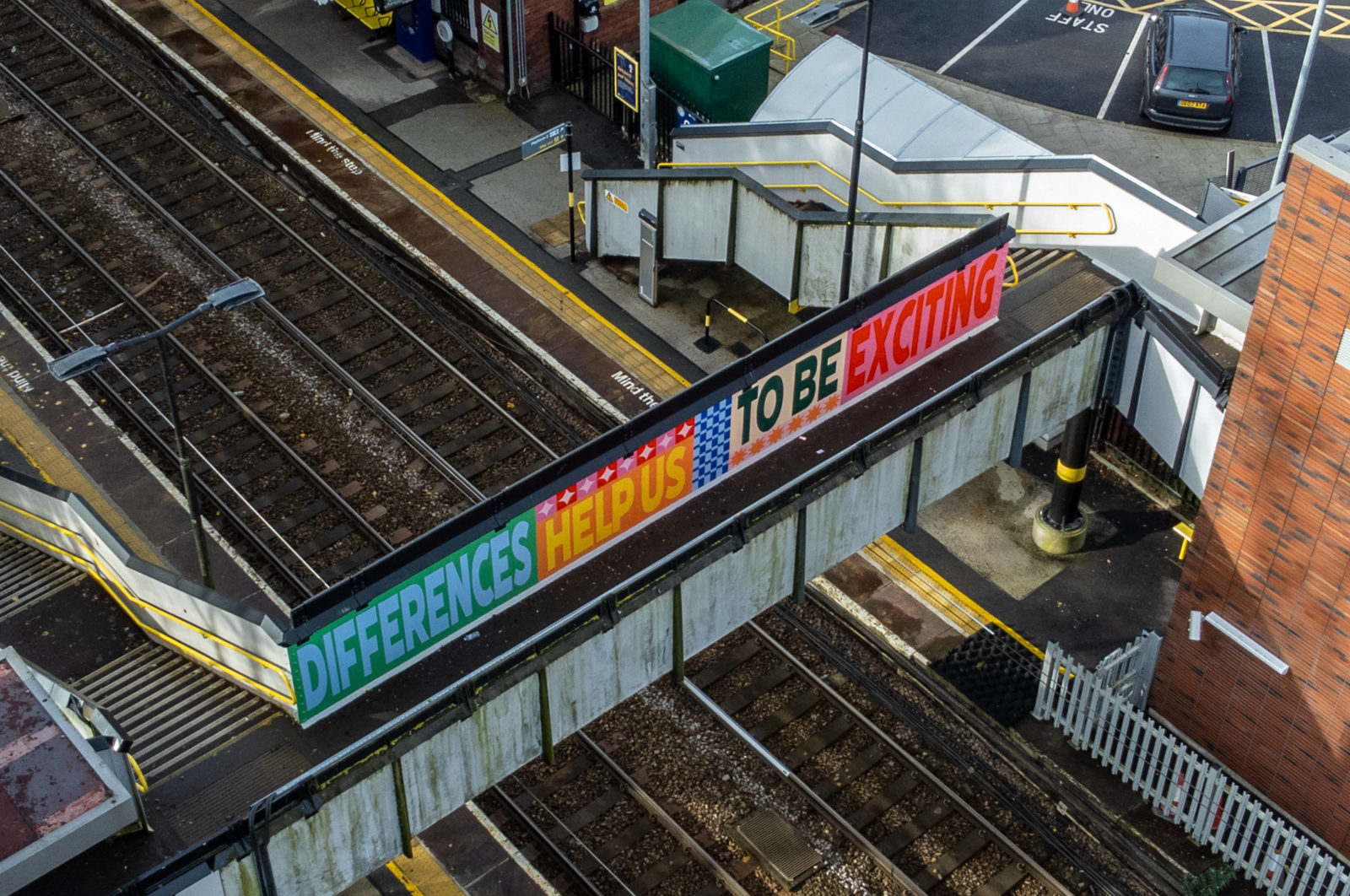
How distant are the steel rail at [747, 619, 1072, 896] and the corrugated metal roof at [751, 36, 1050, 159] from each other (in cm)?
1178

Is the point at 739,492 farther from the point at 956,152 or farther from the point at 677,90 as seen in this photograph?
the point at 677,90

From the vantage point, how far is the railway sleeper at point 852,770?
89.0 ft

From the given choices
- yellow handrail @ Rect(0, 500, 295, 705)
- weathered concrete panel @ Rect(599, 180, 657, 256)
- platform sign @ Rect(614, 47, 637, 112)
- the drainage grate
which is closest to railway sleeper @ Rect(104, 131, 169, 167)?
platform sign @ Rect(614, 47, 637, 112)

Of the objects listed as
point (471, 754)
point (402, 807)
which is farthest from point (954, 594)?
point (402, 807)

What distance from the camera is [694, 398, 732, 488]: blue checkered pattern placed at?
23906mm

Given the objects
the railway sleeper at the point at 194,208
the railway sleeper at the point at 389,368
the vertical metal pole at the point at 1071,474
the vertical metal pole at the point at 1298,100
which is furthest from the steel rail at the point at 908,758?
the railway sleeper at the point at 194,208

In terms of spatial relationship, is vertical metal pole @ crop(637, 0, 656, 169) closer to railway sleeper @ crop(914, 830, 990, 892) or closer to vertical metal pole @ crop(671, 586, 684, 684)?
vertical metal pole @ crop(671, 586, 684, 684)

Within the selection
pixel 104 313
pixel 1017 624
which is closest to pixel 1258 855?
pixel 1017 624

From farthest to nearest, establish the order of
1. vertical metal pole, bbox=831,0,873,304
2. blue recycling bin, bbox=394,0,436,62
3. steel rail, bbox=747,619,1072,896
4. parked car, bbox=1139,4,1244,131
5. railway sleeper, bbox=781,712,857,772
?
blue recycling bin, bbox=394,0,436,62 → parked car, bbox=1139,4,1244,131 → vertical metal pole, bbox=831,0,873,304 → railway sleeper, bbox=781,712,857,772 → steel rail, bbox=747,619,1072,896

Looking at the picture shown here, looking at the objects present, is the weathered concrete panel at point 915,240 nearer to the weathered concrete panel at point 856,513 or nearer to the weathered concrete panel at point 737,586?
the weathered concrete panel at point 856,513

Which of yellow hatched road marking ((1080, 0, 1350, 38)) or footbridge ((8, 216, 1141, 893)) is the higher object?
footbridge ((8, 216, 1141, 893))

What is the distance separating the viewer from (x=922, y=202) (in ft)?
116

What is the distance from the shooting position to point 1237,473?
2459 cm

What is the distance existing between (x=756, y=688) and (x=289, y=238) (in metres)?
16.6
